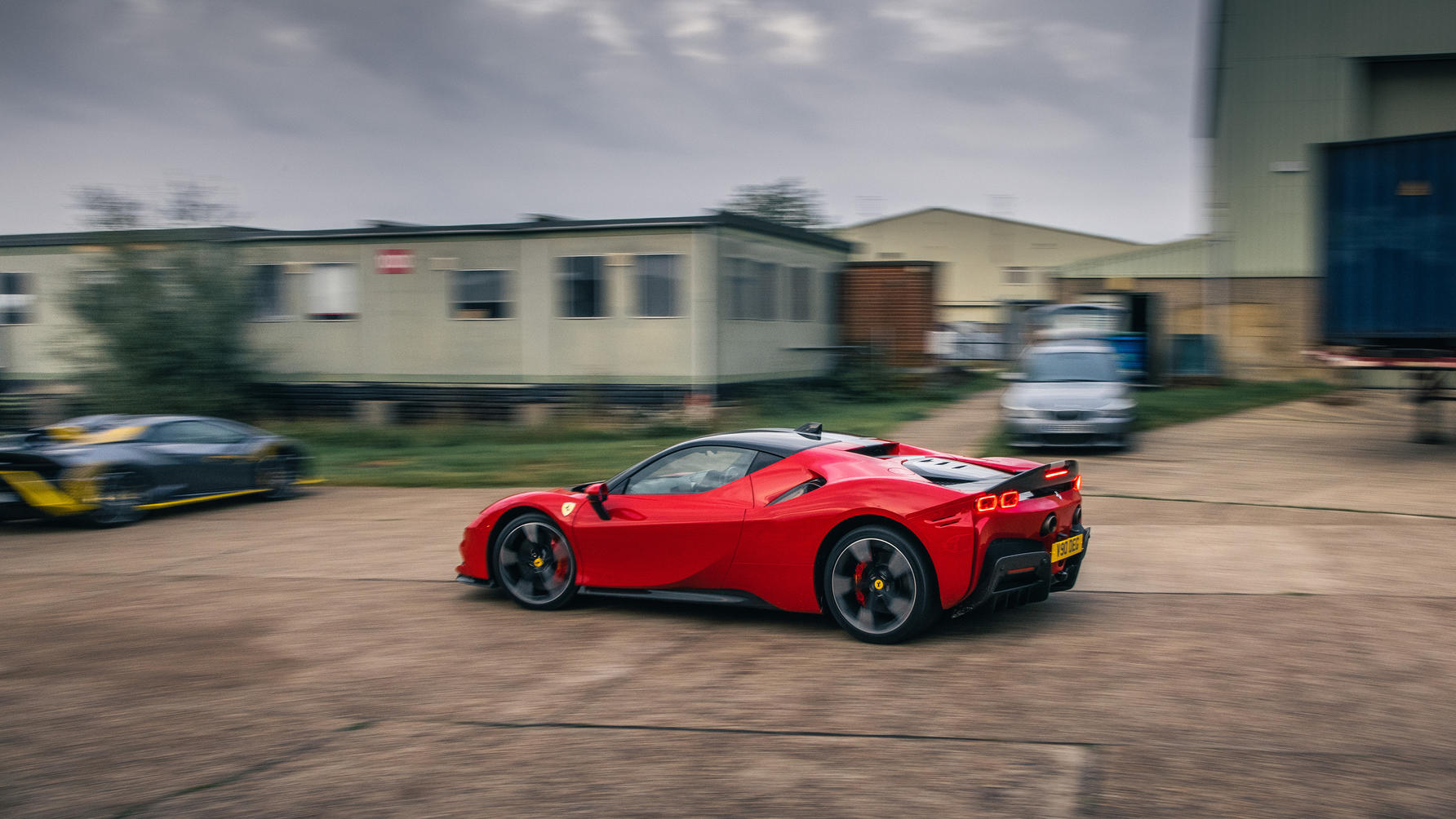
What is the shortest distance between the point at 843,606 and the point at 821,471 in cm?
77

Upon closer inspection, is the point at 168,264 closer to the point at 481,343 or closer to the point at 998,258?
the point at 481,343

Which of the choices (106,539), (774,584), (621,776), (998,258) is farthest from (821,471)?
(998,258)

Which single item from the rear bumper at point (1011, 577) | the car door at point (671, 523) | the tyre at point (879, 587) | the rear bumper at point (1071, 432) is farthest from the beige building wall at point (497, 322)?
the rear bumper at point (1011, 577)

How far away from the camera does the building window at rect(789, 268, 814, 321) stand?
24938 millimetres

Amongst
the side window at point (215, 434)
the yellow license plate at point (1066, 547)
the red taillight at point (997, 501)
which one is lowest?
the yellow license plate at point (1066, 547)

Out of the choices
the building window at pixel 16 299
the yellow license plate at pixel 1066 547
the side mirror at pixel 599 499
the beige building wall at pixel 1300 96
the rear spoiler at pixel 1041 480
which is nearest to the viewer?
the rear spoiler at pixel 1041 480

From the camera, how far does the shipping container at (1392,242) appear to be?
14656 millimetres

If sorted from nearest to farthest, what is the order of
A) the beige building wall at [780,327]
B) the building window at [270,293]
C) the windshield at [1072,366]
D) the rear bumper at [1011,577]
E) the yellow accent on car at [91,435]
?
the rear bumper at [1011,577] → the yellow accent on car at [91,435] → the windshield at [1072,366] → the beige building wall at [780,327] → the building window at [270,293]

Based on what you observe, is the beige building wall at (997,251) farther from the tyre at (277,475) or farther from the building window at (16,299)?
the tyre at (277,475)

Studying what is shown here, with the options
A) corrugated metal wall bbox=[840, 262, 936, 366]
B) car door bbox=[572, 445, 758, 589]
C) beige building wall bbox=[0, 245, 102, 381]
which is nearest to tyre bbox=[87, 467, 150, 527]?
car door bbox=[572, 445, 758, 589]

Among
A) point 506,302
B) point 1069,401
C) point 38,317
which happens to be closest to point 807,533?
point 1069,401

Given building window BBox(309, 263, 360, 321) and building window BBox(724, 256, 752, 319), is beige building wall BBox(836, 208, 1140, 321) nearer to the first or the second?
building window BBox(724, 256, 752, 319)

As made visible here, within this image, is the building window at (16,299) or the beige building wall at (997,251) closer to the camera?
the building window at (16,299)

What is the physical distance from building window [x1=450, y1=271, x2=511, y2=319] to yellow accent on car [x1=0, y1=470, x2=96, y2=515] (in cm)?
1178
